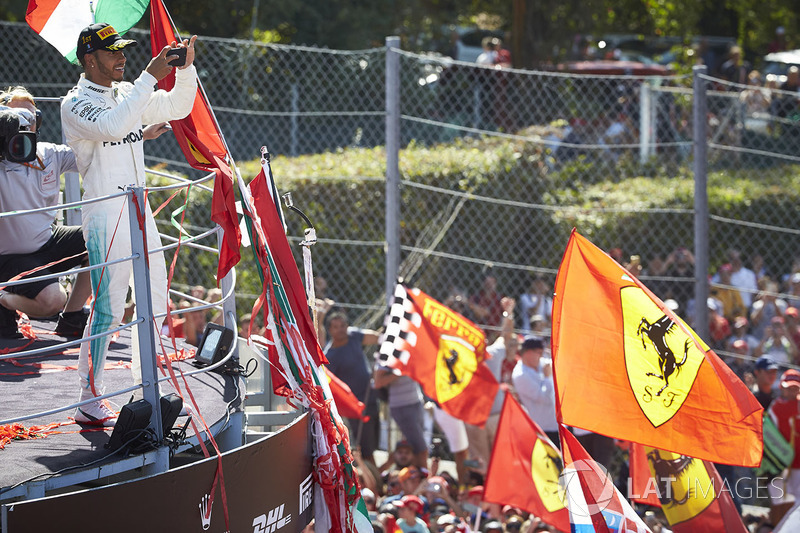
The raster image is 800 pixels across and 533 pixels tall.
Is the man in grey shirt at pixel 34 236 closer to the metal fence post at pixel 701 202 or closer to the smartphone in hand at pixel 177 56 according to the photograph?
the smartphone in hand at pixel 177 56

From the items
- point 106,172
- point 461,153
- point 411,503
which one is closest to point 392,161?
point 461,153

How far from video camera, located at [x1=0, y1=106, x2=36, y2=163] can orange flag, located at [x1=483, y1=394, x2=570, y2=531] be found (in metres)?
3.36

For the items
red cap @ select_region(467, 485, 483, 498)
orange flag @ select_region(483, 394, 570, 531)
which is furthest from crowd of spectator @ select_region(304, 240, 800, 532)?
orange flag @ select_region(483, 394, 570, 531)

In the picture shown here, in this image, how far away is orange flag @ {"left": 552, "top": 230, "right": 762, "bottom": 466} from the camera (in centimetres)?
502

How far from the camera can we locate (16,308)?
19.2 feet

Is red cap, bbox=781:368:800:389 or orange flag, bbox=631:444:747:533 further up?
red cap, bbox=781:368:800:389

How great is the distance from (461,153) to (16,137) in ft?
19.0

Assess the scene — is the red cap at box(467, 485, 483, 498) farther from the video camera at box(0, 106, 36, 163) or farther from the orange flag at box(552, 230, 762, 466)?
the video camera at box(0, 106, 36, 163)

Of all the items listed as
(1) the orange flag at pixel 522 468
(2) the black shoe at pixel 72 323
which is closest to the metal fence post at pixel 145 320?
(2) the black shoe at pixel 72 323

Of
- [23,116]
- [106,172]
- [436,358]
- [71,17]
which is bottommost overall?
[436,358]

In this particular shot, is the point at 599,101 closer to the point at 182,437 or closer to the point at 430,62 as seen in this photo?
the point at 430,62

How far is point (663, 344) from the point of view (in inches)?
204

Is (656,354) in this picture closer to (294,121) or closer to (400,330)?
(400,330)

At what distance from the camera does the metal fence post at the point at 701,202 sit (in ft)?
27.4
